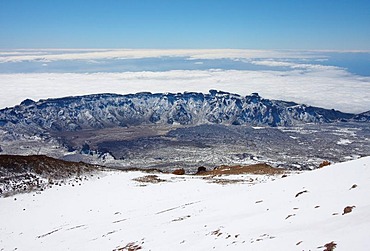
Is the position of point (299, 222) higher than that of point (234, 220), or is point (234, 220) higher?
point (299, 222)

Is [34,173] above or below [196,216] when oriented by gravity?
below

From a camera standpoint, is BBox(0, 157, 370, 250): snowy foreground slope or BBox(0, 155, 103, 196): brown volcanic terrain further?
BBox(0, 155, 103, 196): brown volcanic terrain

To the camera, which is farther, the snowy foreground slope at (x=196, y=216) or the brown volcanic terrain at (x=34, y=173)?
the brown volcanic terrain at (x=34, y=173)

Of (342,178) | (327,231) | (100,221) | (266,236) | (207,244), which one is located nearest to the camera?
(327,231)

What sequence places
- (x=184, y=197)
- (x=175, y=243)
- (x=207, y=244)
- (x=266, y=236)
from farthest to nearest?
(x=184, y=197), (x=175, y=243), (x=207, y=244), (x=266, y=236)

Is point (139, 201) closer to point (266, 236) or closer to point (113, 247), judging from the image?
point (113, 247)

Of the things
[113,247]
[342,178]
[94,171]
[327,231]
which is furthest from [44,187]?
[327,231]

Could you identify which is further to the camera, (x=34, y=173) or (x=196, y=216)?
(x=34, y=173)

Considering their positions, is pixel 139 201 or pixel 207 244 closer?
pixel 207 244
